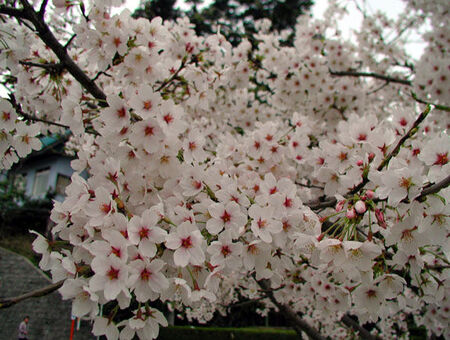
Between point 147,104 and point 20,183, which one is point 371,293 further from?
point 20,183

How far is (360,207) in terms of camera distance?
1400 millimetres

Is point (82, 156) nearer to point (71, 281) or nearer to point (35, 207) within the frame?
point (71, 281)

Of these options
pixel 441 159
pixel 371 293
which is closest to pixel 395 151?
pixel 441 159

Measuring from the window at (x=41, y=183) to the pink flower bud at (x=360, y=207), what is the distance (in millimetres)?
19212

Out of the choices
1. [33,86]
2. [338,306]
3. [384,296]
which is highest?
[33,86]

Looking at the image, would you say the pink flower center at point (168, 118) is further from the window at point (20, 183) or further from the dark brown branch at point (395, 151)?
the window at point (20, 183)

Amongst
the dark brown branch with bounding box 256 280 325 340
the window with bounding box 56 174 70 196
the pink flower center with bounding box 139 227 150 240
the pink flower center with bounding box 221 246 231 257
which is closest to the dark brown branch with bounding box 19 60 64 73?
the pink flower center with bounding box 139 227 150 240

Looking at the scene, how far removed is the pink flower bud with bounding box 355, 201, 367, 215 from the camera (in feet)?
4.58

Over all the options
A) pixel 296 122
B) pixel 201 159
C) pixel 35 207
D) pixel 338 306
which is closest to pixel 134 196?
pixel 201 159

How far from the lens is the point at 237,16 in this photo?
66.3 feet

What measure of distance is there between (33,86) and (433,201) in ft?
8.76

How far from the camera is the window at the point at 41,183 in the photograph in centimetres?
1783

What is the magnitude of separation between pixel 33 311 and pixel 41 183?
31.9 ft

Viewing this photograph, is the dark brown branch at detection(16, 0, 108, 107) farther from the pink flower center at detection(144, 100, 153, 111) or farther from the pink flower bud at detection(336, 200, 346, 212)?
the pink flower bud at detection(336, 200, 346, 212)
